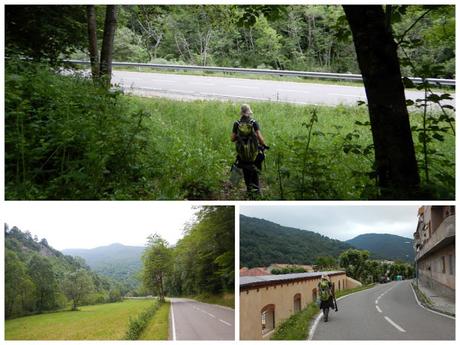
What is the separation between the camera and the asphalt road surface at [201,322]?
439 centimetres

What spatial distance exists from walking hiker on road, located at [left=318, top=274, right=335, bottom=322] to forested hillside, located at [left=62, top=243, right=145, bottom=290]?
179 cm

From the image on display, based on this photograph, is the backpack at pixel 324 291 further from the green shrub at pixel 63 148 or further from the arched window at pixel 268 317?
the green shrub at pixel 63 148

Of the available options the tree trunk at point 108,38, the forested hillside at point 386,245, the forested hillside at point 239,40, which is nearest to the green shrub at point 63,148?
the forested hillside at point 386,245

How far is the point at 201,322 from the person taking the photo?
4.48m

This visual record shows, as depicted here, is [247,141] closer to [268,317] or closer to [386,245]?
[386,245]

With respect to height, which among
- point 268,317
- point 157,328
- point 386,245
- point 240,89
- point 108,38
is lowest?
point 157,328

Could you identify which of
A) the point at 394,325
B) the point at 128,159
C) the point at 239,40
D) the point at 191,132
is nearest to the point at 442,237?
A: the point at 394,325

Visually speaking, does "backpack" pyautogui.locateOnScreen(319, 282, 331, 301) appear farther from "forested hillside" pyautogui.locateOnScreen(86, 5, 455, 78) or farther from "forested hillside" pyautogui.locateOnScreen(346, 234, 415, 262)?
"forested hillside" pyautogui.locateOnScreen(86, 5, 455, 78)

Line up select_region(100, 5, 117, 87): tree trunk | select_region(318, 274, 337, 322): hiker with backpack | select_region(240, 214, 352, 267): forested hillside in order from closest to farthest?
select_region(240, 214, 352, 267): forested hillside < select_region(318, 274, 337, 322): hiker with backpack < select_region(100, 5, 117, 87): tree trunk

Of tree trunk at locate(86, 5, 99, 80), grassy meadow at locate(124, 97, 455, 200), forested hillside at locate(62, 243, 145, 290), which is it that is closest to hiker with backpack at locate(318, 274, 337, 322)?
grassy meadow at locate(124, 97, 455, 200)

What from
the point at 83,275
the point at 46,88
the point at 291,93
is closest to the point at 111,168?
the point at 83,275

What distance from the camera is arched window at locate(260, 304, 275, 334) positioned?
434 centimetres

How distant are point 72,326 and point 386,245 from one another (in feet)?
10.3

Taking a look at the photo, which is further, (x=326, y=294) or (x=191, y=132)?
(x=191, y=132)
